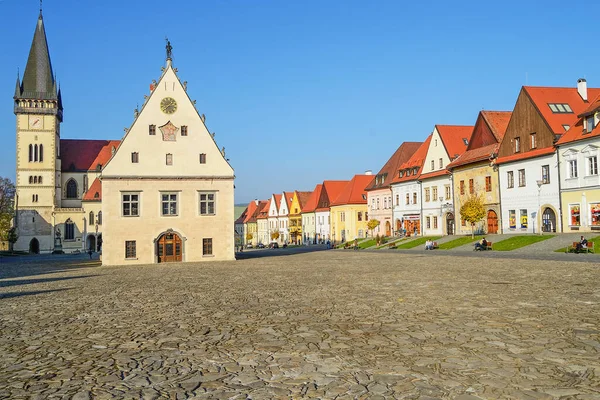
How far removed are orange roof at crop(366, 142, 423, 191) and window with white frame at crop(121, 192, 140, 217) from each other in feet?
128

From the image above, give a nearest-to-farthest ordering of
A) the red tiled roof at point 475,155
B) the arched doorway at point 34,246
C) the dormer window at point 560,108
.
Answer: the dormer window at point 560,108 → the red tiled roof at point 475,155 → the arched doorway at point 34,246

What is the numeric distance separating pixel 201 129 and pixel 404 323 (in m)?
36.2

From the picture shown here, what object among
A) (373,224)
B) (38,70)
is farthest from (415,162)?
(38,70)

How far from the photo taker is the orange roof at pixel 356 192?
86.5m

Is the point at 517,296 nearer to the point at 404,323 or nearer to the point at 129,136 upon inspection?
the point at 404,323

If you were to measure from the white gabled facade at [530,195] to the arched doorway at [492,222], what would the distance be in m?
1.00

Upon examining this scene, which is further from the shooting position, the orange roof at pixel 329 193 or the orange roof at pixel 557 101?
the orange roof at pixel 329 193

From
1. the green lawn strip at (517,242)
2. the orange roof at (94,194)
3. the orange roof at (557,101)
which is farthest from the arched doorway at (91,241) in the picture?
the orange roof at (557,101)

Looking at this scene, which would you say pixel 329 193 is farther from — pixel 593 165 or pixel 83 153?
pixel 593 165

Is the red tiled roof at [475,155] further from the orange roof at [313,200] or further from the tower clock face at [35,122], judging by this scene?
the tower clock face at [35,122]

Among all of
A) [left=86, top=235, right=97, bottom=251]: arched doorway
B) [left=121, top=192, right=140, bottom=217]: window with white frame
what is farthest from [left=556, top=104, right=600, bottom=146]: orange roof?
[left=86, top=235, right=97, bottom=251]: arched doorway

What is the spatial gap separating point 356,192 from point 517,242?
1809 inches

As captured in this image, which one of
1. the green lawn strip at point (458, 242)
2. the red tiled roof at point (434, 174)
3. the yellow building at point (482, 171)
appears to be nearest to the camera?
the green lawn strip at point (458, 242)

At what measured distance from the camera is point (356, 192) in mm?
87562
